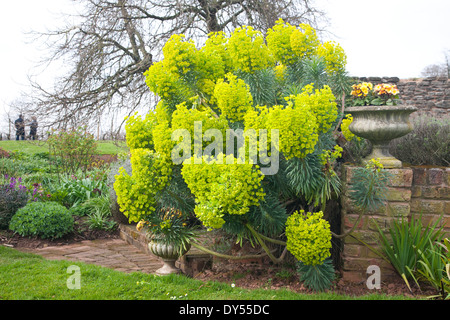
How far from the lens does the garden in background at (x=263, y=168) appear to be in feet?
9.91

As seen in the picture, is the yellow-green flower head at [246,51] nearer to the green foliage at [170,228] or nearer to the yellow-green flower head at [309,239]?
the yellow-green flower head at [309,239]

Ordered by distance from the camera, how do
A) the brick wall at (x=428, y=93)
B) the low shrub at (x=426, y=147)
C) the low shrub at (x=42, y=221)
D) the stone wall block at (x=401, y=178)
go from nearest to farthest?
the stone wall block at (x=401, y=178), the low shrub at (x=426, y=147), the low shrub at (x=42, y=221), the brick wall at (x=428, y=93)

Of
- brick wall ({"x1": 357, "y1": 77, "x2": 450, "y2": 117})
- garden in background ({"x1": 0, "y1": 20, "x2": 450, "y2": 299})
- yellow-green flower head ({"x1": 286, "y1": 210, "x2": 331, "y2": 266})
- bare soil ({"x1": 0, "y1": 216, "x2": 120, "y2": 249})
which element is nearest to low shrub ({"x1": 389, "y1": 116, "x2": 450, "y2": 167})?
garden in background ({"x1": 0, "y1": 20, "x2": 450, "y2": 299})

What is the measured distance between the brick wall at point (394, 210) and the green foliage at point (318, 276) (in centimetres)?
39

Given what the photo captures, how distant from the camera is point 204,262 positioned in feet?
14.7

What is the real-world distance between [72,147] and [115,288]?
19.9ft

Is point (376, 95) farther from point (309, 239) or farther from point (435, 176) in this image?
point (309, 239)

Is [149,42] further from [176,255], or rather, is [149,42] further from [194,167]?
[194,167]

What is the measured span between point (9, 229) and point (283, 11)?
7287mm

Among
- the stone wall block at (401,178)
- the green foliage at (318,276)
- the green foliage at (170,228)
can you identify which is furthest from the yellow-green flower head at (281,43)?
the green foliage at (318,276)

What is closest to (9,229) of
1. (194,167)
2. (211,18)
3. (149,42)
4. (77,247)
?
(77,247)

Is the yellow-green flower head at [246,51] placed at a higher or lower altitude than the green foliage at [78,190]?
higher

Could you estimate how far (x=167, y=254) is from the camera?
166 inches

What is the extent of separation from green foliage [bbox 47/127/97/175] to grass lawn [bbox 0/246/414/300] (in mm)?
4956
